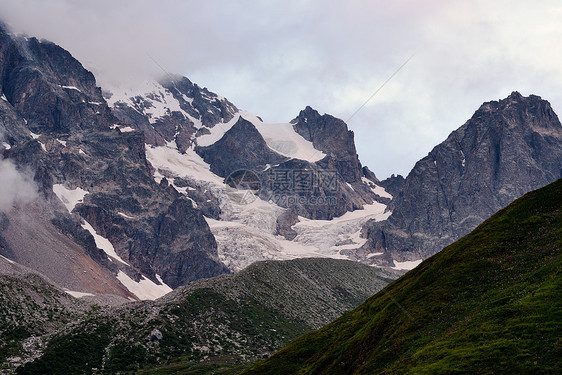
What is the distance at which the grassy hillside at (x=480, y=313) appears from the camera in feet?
189

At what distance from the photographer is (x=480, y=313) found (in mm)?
70875

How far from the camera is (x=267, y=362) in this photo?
121375mm

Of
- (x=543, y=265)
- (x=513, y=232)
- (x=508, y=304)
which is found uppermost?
(x=513, y=232)

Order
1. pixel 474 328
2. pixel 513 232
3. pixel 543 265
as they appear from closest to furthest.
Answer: pixel 474 328, pixel 543 265, pixel 513 232

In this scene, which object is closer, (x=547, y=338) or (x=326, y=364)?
(x=547, y=338)

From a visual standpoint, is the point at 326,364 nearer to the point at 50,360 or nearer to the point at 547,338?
the point at 547,338

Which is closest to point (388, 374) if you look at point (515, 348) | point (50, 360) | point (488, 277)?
point (515, 348)

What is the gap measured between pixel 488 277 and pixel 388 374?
23135 millimetres

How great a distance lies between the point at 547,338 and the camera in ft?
185

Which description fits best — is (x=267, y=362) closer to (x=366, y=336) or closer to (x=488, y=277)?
(x=366, y=336)

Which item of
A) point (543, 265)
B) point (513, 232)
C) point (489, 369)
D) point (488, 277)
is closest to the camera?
point (489, 369)

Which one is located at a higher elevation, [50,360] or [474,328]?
[474,328]

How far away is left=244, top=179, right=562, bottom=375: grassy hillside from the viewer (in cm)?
5775

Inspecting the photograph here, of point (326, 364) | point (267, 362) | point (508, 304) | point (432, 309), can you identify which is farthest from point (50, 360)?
point (508, 304)
